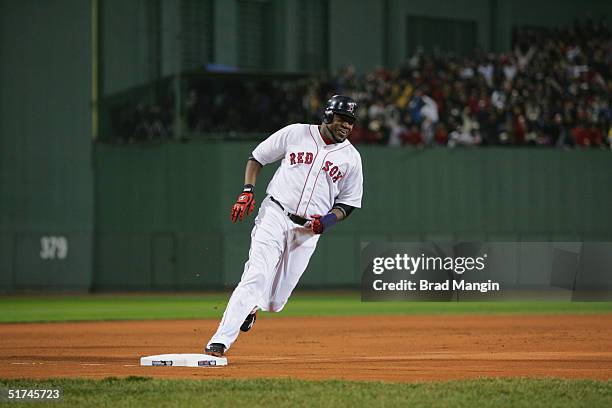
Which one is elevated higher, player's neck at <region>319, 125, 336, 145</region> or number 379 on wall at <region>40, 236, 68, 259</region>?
player's neck at <region>319, 125, 336, 145</region>

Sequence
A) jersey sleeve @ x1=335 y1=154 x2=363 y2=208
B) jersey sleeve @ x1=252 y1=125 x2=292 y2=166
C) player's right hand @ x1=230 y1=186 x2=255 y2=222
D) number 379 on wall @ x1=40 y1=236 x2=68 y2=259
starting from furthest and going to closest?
number 379 on wall @ x1=40 y1=236 x2=68 y2=259
jersey sleeve @ x1=335 y1=154 x2=363 y2=208
jersey sleeve @ x1=252 y1=125 x2=292 y2=166
player's right hand @ x1=230 y1=186 x2=255 y2=222

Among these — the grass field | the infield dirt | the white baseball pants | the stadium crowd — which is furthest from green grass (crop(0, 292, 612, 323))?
the grass field

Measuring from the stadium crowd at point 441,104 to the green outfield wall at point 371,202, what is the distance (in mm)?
631

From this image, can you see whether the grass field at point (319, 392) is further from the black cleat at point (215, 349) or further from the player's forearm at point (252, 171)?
the player's forearm at point (252, 171)

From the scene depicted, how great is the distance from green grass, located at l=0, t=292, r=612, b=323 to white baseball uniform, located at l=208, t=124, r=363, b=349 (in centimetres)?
971

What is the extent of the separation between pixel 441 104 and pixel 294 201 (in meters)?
19.3

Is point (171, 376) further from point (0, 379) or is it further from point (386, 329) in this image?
point (386, 329)

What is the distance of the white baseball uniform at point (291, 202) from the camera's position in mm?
10422

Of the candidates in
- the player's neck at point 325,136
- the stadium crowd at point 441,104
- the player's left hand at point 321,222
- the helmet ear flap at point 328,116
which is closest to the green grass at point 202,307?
the stadium crowd at point 441,104

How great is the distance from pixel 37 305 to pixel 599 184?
15.6m

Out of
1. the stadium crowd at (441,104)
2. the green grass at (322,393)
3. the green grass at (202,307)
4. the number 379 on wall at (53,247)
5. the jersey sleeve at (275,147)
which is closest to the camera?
the green grass at (322,393)

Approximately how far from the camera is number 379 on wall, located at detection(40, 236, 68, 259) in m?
31.0

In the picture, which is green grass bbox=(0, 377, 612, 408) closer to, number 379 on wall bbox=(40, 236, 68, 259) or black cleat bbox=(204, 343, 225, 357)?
black cleat bbox=(204, 343, 225, 357)

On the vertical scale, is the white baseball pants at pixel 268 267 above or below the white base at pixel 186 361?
above
